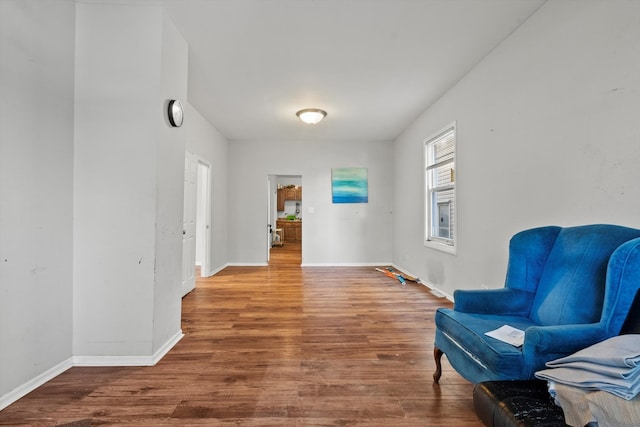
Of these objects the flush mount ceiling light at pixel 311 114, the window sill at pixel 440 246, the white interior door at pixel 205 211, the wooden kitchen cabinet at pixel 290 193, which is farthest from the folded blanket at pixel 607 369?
the wooden kitchen cabinet at pixel 290 193

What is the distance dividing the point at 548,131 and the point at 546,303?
132 centimetres

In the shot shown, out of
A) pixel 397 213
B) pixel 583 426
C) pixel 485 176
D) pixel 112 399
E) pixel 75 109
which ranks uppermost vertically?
pixel 75 109

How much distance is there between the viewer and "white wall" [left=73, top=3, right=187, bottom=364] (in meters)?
2.10

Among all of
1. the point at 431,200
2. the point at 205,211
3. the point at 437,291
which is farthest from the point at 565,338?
the point at 205,211

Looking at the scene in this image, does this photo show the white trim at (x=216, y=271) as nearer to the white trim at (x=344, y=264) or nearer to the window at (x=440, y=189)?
the white trim at (x=344, y=264)

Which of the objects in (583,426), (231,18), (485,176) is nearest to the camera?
(583,426)

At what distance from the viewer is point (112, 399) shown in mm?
1713

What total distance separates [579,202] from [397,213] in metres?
3.96

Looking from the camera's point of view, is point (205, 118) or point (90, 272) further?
point (205, 118)

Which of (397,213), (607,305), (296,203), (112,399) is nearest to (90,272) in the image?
(112,399)

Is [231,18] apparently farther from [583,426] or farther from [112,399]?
[583,426]

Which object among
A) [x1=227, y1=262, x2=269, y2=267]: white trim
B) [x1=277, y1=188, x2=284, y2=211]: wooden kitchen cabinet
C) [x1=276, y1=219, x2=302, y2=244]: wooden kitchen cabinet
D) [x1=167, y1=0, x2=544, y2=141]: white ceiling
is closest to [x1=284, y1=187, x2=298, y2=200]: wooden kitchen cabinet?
[x1=277, y1=188, x2=284, y2=211]: wooden kitchen cabinet

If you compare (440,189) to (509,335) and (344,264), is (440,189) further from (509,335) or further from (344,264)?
(509,335)

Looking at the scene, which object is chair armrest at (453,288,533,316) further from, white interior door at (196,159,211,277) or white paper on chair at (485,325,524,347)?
white interior door at (196,159,211,277)
